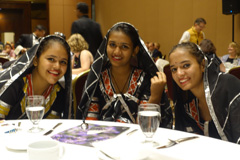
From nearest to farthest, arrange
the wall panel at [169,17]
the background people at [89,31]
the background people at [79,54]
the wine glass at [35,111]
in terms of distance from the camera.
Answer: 1. the wine glass at [35,111]
2. the background people at [79,54]
3. the background people at [89,31]
4. the wall panel at [169,17]

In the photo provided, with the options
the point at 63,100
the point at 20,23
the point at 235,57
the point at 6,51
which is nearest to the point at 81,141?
the point at 63,100

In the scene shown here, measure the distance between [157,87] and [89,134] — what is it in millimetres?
767

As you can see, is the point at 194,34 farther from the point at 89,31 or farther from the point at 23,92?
the point at 23,92

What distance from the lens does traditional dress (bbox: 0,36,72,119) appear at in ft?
6.15

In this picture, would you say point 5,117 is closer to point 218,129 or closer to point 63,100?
point 63,100

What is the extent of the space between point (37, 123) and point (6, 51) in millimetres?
8188

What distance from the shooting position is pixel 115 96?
204 centimetres

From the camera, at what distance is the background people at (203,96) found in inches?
64.1

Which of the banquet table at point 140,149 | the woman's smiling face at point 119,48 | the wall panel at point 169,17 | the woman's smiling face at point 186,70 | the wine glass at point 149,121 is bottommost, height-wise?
the banquet table at point 140,149

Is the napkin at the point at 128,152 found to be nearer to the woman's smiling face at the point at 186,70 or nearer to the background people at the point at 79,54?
the woman's smiling face at the point at 186,70

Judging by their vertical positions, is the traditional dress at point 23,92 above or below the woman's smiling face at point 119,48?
below

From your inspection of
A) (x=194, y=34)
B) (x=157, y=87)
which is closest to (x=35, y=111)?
(x=157, y=87)

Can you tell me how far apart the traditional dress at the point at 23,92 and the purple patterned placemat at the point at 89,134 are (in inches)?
28.7

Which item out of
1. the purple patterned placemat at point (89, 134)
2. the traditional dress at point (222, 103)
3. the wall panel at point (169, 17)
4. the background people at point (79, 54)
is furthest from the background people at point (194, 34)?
the purple patterned placemat at point (89, 134)
